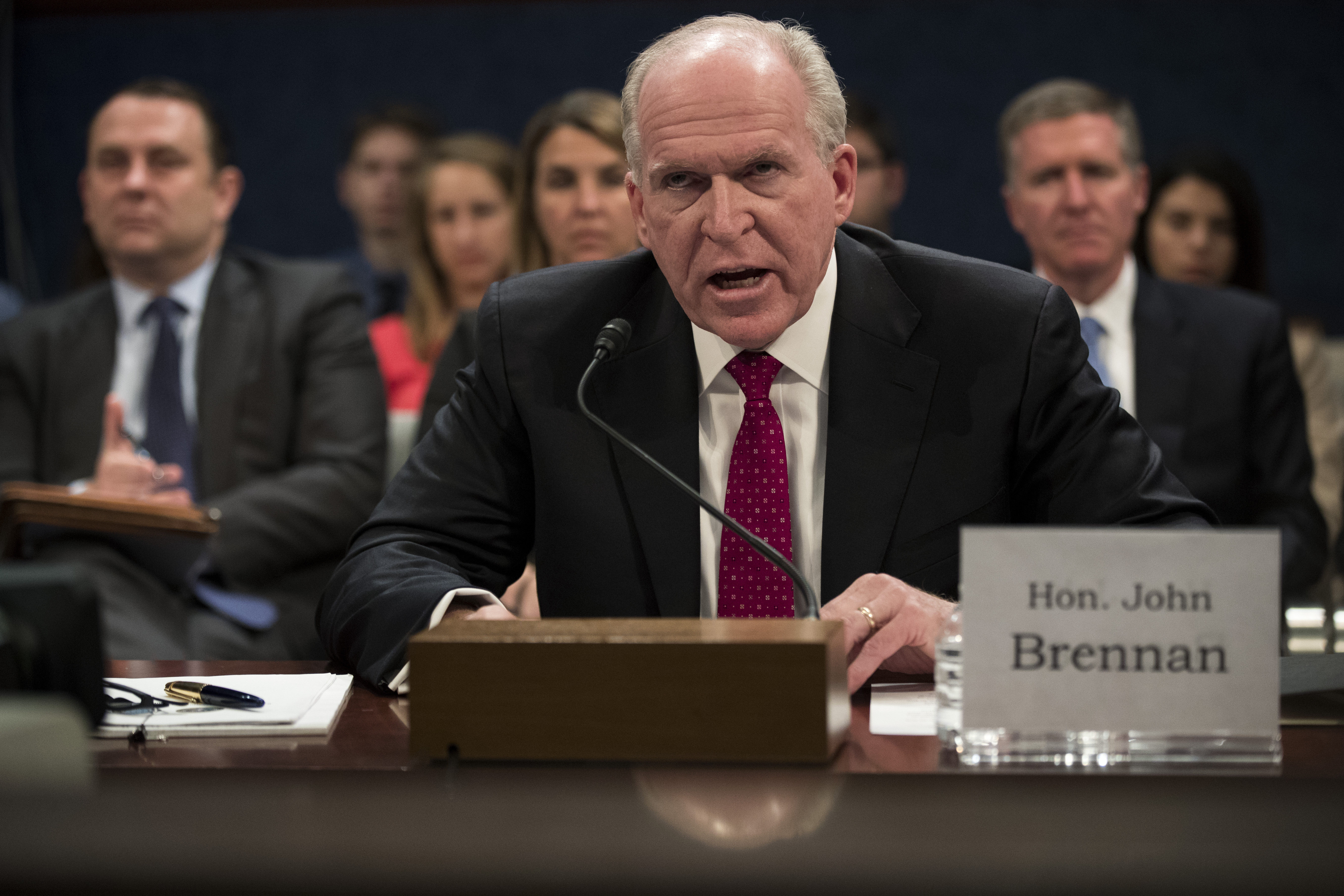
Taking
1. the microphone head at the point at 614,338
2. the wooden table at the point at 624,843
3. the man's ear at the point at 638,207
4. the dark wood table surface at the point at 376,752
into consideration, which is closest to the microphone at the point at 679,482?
the microphone head at the point at 614,338

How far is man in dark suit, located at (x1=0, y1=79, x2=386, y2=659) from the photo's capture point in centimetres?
294

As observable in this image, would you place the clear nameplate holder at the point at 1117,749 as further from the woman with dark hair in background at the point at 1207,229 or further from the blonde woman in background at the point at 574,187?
the woman with dark hair in background at the point at 1207,229

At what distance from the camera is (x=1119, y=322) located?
3.13 meters

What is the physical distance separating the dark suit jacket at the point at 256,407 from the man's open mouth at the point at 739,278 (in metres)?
1.68

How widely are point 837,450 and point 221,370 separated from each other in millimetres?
2014

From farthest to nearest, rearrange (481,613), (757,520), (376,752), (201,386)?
(201,386) → (757,520) → (481,613) → (376,752)

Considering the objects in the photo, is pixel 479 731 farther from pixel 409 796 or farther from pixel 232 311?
pixel 232 311

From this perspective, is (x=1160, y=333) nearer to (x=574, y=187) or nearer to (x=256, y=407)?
(x=574, y=187)

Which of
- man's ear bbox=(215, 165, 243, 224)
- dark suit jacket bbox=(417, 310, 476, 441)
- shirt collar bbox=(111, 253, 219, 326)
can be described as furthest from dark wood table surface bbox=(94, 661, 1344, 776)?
man's ear bbox=(215, 165, 243, 224)

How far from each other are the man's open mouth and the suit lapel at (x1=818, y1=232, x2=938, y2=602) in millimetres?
129

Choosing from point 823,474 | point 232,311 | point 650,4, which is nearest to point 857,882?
point 823,474

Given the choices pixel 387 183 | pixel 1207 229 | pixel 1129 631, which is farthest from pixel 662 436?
pixel 387 183

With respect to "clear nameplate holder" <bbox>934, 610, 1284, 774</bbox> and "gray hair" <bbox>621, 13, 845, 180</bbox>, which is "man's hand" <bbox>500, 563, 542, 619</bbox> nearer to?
"gray hair" <bbox>621, 13, 845, 180</bbox>

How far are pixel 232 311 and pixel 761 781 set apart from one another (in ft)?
8.76
